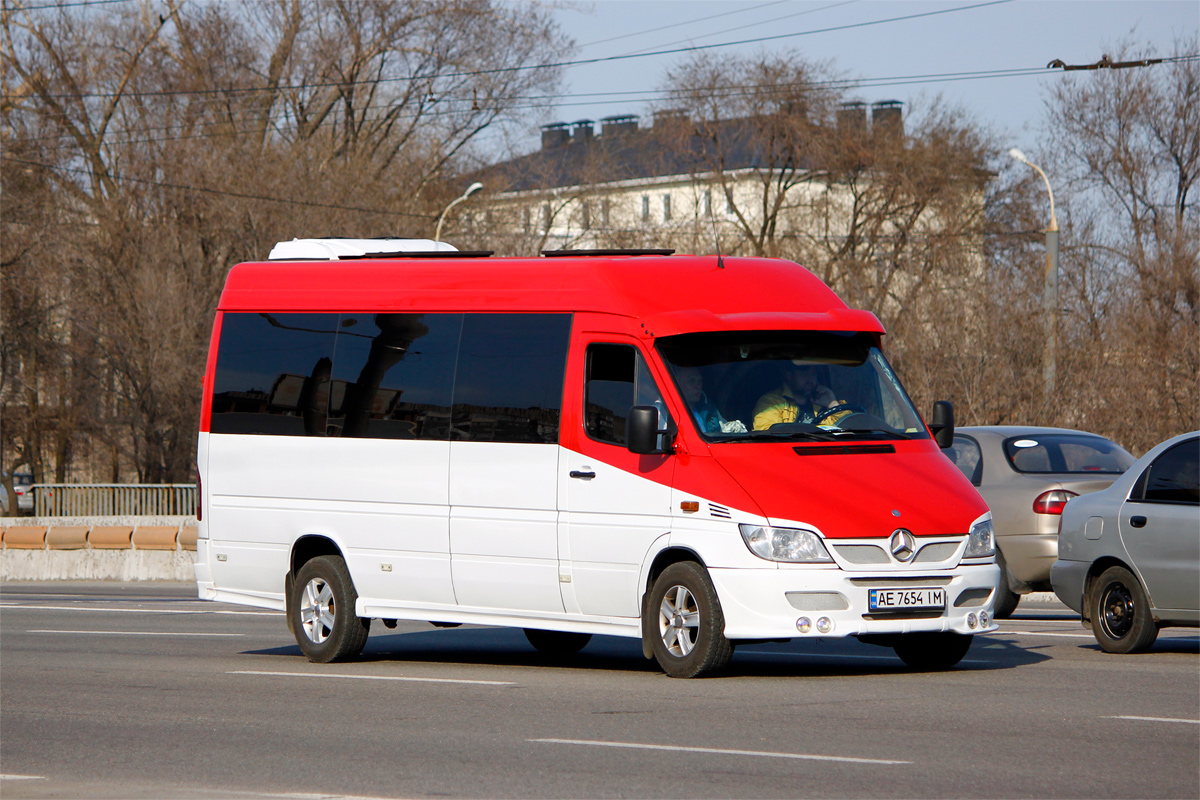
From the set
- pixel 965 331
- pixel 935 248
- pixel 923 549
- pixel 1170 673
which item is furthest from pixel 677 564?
pixel 935 248

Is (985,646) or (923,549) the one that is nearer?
(923,549)

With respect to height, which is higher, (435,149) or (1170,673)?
(435,149)

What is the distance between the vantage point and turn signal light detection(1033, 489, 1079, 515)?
15609 millimetres

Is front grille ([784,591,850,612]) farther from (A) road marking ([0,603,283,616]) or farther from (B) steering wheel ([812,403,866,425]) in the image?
(A) road marking ([0,603,283,616])

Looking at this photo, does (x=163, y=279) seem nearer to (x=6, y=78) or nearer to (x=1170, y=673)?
(x=6, y=78)

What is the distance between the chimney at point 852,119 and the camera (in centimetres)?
4744

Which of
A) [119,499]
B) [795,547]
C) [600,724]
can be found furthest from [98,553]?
[600,724]

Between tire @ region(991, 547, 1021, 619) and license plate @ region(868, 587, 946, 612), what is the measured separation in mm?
5482

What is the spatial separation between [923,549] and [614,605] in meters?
2.14

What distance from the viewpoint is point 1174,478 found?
12.2 m

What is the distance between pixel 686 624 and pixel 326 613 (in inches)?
140

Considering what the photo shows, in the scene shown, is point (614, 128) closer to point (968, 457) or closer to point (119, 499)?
point (119, 499)

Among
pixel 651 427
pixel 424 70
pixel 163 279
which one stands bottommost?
pixel 651 427

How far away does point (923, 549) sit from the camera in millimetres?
10766
